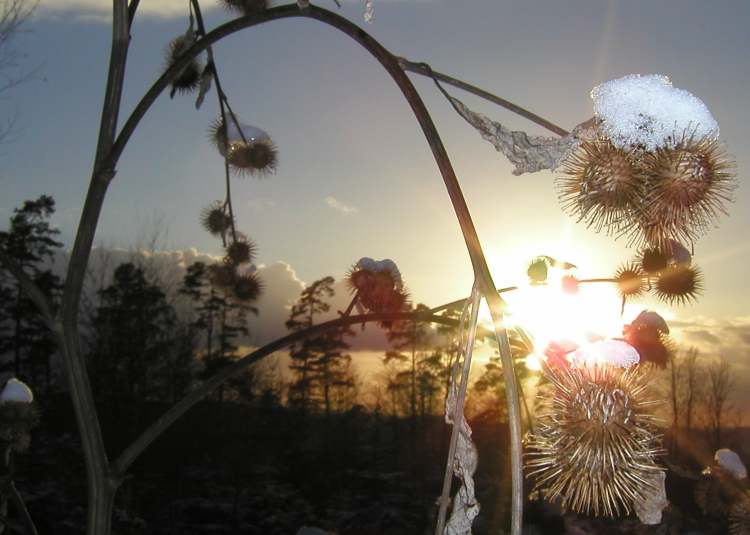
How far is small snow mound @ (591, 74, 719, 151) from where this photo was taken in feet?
2.55

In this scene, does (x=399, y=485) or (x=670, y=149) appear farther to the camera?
(x=399, y=485)

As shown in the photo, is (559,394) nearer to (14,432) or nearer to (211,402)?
(14,432)

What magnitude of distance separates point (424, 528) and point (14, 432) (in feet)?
31.0

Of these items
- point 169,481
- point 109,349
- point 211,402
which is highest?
point 109,349

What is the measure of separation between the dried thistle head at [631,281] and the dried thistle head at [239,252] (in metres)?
1.38

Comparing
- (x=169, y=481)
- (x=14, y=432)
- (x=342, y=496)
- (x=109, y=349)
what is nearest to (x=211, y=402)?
(x=109, y=349)

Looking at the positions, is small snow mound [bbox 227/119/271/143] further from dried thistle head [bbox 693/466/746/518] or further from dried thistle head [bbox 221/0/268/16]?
dried thistle head [bbox 693/466/746/518]

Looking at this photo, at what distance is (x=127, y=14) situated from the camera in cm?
124

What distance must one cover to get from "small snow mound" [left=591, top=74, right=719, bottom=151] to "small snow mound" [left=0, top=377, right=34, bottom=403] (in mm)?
2313

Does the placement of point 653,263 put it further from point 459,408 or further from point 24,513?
point 24,513

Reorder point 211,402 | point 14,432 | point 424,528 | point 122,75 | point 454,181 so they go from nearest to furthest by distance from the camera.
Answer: point 454,181
point 122,75
point 14,432
point 424,528
point 211,402

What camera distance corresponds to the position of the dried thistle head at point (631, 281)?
1312 millimetres

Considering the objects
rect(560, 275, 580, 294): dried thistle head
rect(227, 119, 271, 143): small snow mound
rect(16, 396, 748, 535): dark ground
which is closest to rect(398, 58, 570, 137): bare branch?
rect(560, 275, 580, 294): dried thistle head

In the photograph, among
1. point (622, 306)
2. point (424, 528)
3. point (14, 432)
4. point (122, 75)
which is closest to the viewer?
point (122, 75)
